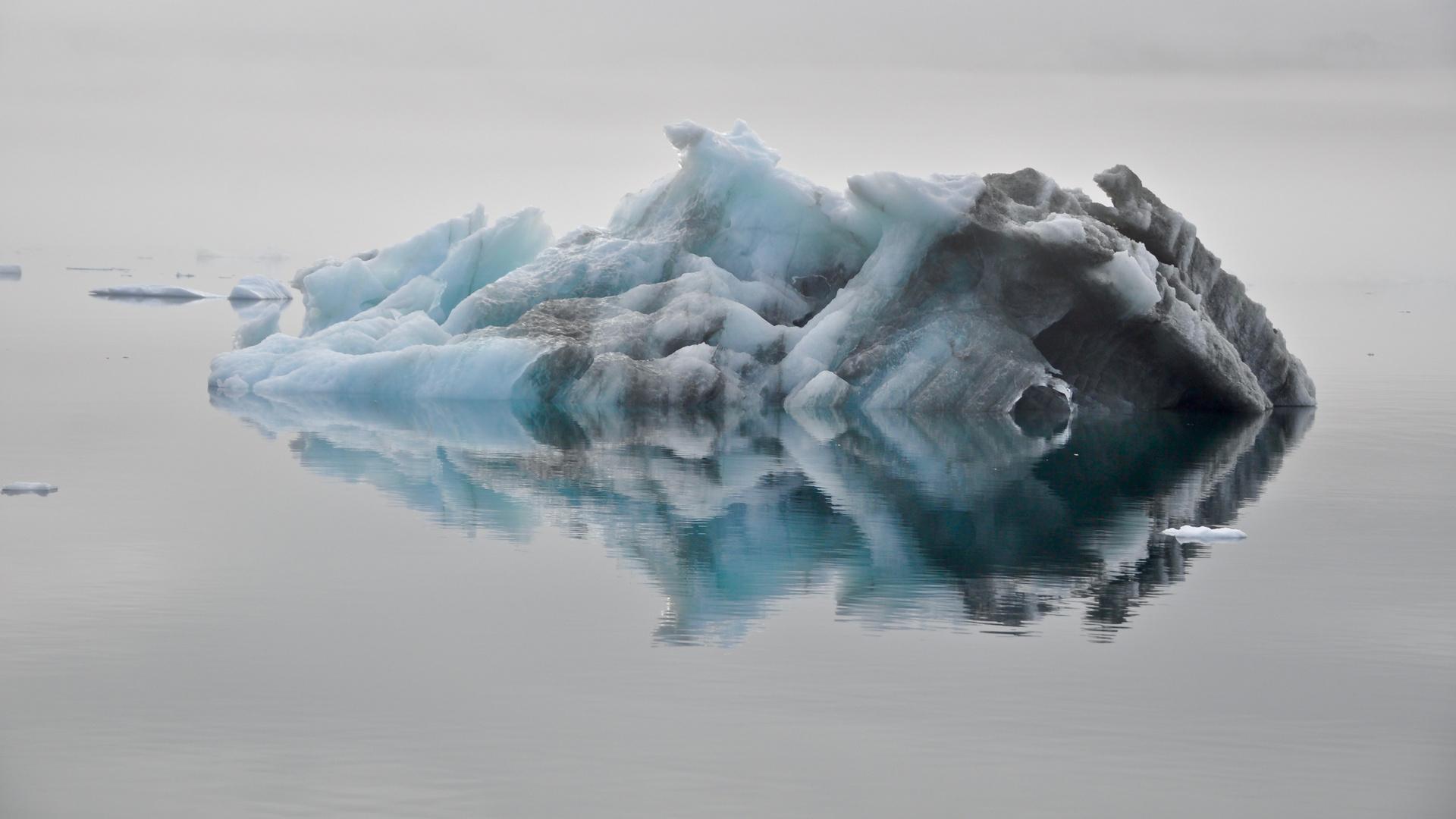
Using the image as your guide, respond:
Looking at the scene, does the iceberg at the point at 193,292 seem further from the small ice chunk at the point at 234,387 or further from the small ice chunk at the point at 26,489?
the small ice chunk at the point at 26,489

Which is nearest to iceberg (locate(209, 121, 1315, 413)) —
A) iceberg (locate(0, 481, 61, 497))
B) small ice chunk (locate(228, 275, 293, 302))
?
iceberg (locate(0, 481, 61, 497))

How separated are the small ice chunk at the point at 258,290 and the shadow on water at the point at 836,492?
3536 centimetres

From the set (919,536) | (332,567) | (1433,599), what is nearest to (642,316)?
(919,536)

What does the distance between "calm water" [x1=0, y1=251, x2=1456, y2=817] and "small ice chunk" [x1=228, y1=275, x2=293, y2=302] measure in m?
38.7

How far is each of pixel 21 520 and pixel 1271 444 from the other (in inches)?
552

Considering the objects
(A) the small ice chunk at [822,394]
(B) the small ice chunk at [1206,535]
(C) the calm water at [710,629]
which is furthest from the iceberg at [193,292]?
(B) the small ice chunk at [1206,535]

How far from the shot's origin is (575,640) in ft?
29.3

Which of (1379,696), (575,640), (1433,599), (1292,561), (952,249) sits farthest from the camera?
(952,249)

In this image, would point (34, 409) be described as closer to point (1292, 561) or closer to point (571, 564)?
point (571, 564)

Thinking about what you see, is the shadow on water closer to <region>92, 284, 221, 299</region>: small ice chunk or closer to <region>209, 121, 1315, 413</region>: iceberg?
<region>209, 121, 1315, 413</region>: iceberg

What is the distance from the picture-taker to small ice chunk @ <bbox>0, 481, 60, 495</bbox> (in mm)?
13664

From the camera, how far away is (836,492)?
14.8 metres

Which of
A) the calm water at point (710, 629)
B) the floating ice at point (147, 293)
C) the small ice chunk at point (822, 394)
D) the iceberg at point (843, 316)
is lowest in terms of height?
the calm water at point (710, 629)

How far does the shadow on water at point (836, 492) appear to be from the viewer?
34.6ft
